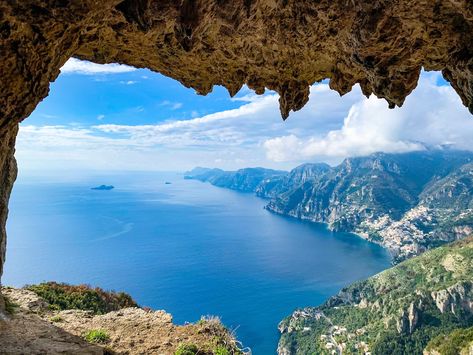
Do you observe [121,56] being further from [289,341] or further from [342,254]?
[342,254]

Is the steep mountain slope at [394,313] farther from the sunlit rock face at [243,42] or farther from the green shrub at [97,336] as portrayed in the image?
the sunlit rock face at [243,42]

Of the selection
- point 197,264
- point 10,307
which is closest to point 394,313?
point 197,264

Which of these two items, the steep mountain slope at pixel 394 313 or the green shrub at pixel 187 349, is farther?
the steep mountain slope at pixel 394 313

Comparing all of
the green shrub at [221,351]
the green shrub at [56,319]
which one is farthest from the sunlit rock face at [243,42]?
the green shrub at [221,351]

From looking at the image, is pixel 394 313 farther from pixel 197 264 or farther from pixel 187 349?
pixel 187 349

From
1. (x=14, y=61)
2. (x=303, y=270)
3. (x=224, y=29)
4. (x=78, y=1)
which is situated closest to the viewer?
(x=78, y=1)

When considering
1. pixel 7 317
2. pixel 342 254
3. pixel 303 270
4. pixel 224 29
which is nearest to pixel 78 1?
pixel 224 29
